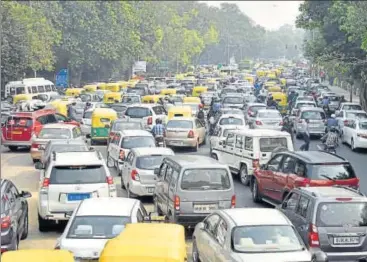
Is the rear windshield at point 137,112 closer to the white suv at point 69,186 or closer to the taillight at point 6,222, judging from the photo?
the white suv at point 69,186

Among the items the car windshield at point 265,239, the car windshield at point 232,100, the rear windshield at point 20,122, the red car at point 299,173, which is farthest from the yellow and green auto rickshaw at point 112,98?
the car windshield at point 265,239

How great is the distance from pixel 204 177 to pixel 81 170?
244 cm

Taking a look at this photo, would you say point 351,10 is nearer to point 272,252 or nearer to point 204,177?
point 204,177

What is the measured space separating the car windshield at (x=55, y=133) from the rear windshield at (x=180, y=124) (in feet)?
16.1

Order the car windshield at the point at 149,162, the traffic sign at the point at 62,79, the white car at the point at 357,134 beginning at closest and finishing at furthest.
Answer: the car windshield at the point at 149,162 → the white car at the point at 357,134 → the traffic sign at the point at 62,79

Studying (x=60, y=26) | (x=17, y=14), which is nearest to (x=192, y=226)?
(x=17, y=14)

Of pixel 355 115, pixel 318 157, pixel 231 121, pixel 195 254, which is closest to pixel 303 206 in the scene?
pixel 195 254

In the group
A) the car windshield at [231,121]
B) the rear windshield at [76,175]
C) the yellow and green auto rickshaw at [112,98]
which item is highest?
the rear windshield at [76,175]

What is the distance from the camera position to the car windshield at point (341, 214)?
13.2 metres

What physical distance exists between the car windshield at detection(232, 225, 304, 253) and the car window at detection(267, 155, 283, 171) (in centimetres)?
751

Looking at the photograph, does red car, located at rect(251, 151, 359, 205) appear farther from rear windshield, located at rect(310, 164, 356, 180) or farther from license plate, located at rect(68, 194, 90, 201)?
license plate, located at rect(68, 194, 90, 201)

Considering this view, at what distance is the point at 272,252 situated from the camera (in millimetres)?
11391

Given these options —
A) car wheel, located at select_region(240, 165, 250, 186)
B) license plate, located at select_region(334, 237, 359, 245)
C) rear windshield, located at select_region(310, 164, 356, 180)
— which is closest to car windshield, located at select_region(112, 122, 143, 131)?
car wheel, located at select_region(240, 165, 250, 186)

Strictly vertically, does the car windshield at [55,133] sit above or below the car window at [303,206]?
below
